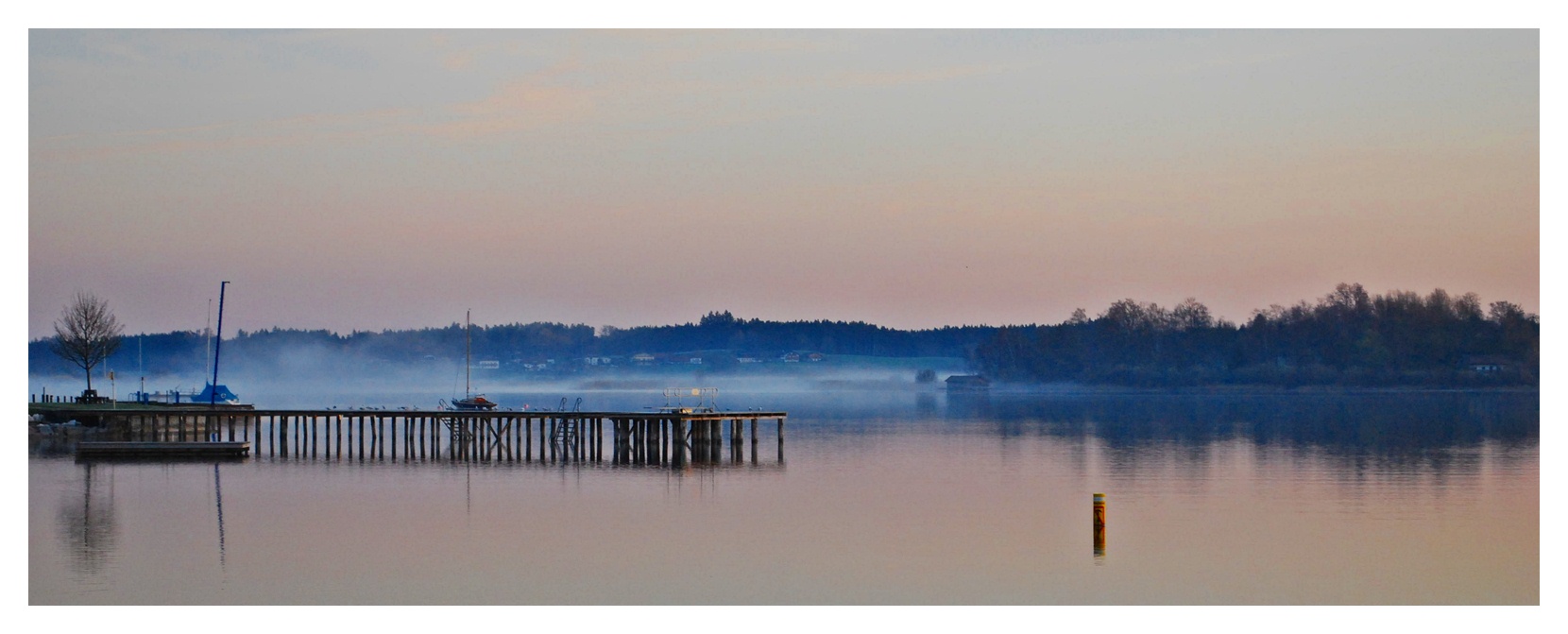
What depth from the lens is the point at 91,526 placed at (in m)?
34.6

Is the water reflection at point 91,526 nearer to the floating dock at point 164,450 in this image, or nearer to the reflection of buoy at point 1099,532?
the floating dock at point 164,450

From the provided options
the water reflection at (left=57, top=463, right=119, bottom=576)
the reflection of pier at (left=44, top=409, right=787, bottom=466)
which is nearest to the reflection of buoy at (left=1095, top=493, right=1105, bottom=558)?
the water reflection at (left=57, top=463, right=119, bottom=576)

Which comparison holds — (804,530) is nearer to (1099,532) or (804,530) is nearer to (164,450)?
(1099,532)

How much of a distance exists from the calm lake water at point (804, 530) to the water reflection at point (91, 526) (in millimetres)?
102

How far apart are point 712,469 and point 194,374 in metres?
130

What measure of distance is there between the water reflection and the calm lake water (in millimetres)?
102

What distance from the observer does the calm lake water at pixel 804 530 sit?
27.5 m

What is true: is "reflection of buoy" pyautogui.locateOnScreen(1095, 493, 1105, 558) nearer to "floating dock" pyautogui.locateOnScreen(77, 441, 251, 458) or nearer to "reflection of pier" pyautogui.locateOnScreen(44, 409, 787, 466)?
"reflection of pier" pyautogui.locateOnScreen(44, 409, 787, 466)

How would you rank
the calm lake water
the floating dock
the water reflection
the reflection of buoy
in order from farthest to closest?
1. the floating dock
2. the reflection of buoy
3. the water reflection
4. the calm lake water

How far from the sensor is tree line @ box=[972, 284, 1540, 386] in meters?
143

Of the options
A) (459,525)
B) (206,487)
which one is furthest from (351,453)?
(459,525)

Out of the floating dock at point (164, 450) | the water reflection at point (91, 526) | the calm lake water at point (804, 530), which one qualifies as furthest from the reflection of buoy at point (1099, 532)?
the floating dock at point (164, 450)
